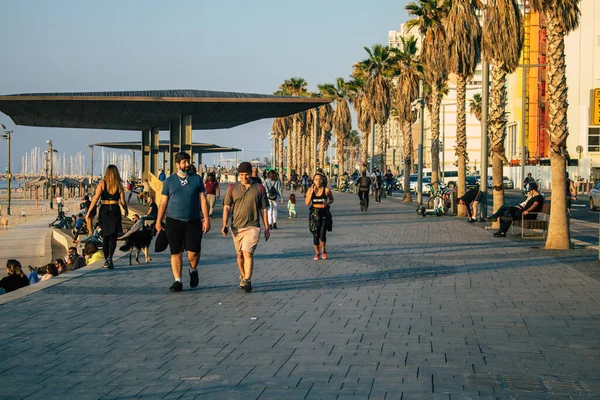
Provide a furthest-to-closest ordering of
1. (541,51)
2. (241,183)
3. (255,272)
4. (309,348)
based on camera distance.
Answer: (541,51) → (255,272) → (241,183) → (309,348)

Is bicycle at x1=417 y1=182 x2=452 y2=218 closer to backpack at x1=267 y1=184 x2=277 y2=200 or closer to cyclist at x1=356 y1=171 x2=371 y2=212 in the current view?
cyclist at x1=356 y1=171 x2=371 y2=212

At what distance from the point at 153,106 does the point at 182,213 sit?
2305 cm

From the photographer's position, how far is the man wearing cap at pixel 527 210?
64.2ft

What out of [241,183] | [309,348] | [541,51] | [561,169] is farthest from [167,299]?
[541,51]

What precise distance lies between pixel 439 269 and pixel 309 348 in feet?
21.6

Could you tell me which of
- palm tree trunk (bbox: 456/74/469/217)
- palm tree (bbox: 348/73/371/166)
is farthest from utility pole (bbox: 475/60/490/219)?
palm tree (bbox: 348/73/371/166)

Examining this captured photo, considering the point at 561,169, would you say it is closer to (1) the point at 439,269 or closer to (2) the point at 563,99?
(2) the point at 563,99

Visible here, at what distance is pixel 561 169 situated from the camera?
16.8 meters

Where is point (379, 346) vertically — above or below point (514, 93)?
below

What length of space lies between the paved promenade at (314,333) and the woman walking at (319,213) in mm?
809

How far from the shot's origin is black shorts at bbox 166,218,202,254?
423 inches

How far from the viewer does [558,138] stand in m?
17.0

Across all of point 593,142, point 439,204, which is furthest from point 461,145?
point 593,142

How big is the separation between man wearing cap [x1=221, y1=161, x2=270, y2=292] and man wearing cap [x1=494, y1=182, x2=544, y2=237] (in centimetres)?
1027
